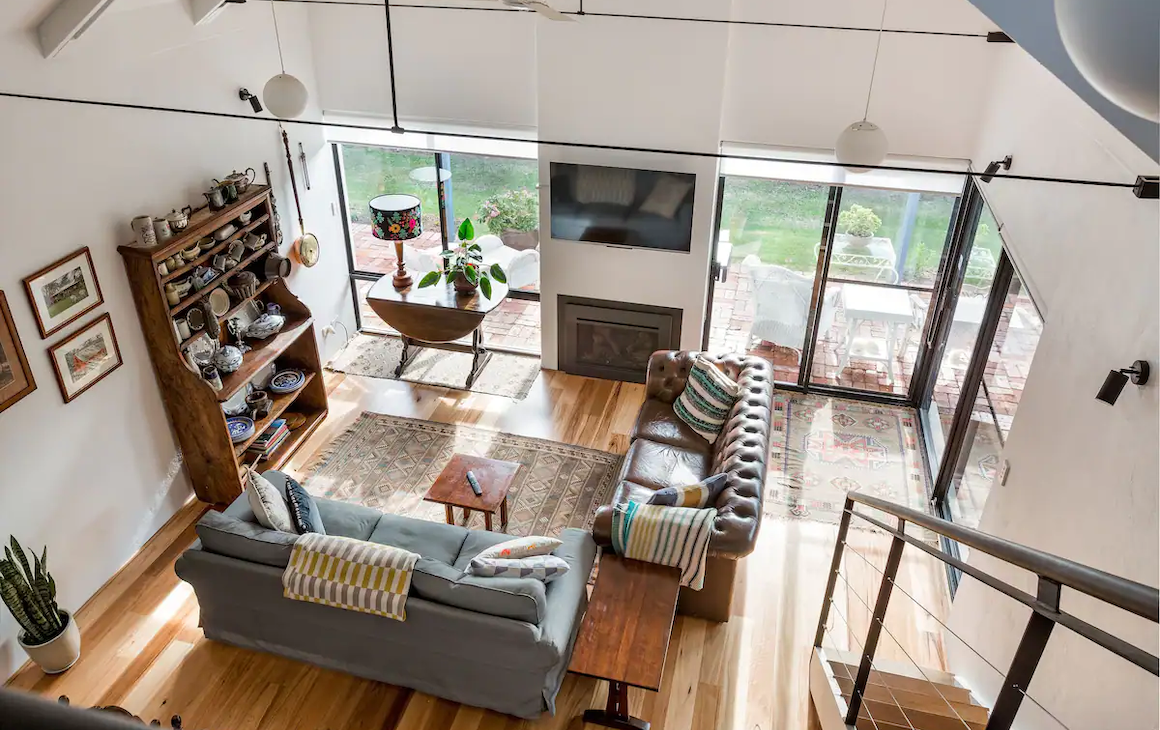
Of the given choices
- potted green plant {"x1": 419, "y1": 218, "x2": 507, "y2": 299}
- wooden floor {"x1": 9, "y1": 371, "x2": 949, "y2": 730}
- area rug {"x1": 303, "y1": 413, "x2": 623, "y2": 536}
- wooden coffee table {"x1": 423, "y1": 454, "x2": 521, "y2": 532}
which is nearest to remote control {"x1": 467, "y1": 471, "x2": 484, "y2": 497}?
wooden coffee table {"x1": 423, "y1": 454, "x2": 521, "y2": 532}

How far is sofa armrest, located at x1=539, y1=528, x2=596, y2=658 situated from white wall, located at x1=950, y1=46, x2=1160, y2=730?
1835 mm

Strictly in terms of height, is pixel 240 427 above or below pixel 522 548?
below

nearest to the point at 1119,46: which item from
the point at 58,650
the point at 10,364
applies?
the point at 10,364

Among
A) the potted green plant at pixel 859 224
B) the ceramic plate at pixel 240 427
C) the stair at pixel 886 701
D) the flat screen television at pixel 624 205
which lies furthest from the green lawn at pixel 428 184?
the stair at pixel 886 701

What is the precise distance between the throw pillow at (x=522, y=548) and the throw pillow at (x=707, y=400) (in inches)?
64.3

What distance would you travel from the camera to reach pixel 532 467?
583 cm

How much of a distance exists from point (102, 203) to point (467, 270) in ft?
8.50

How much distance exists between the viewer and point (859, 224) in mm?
6113

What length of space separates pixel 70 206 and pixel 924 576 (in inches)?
207

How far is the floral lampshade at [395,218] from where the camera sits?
240 inches

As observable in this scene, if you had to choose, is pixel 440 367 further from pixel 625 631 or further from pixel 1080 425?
pixel 1080 425

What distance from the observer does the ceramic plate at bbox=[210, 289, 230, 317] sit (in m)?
5.24

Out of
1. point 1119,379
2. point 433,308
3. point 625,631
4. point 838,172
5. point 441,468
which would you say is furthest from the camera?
point 433,308

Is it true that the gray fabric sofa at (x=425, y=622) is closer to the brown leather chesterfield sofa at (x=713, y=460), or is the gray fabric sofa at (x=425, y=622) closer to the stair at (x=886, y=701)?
the brown leather chesterfield sofa at (x=713, y=460)
